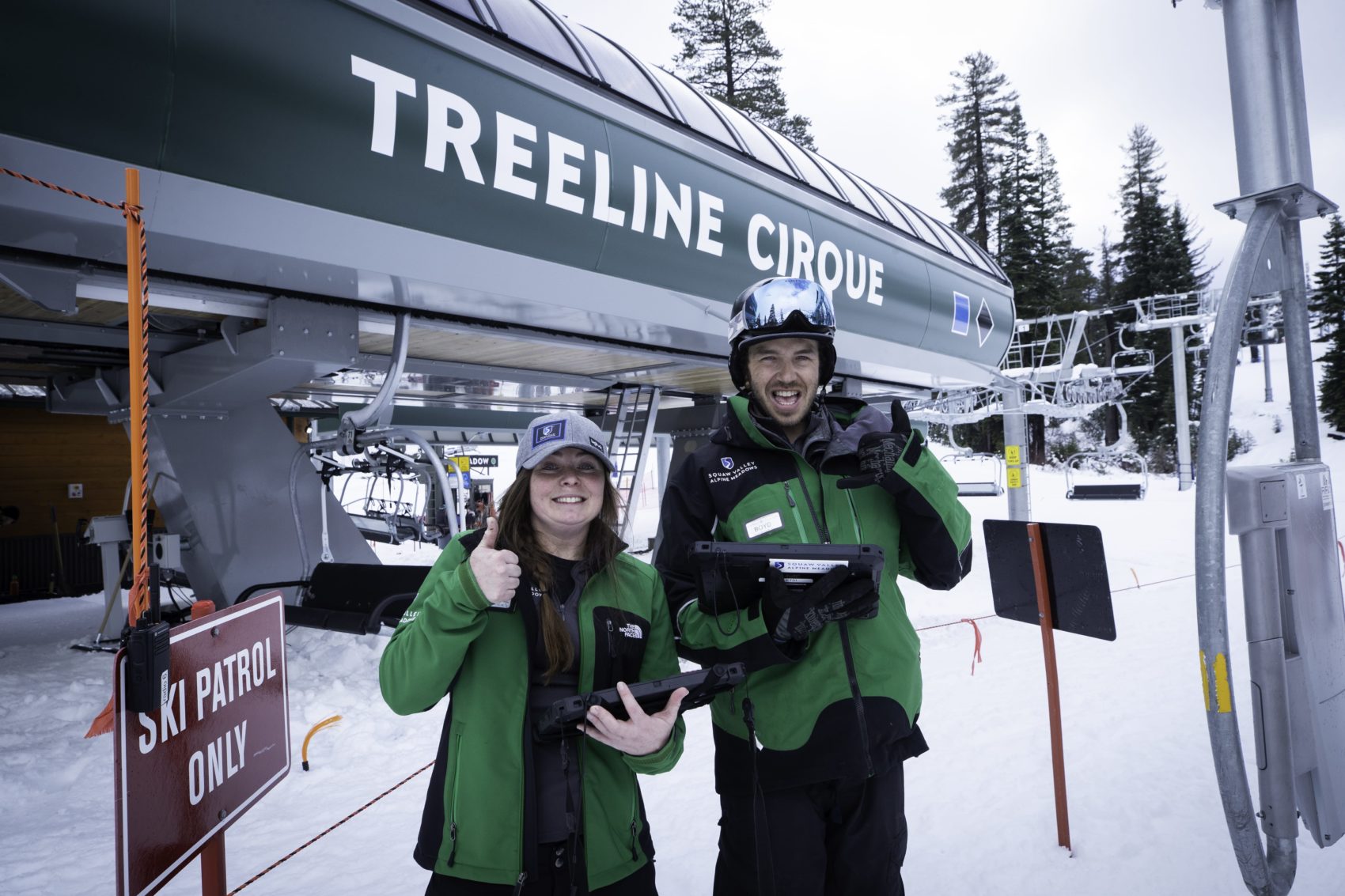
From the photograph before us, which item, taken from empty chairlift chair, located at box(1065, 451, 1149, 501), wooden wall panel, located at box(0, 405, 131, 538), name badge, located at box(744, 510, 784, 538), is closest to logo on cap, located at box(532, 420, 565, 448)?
name badge, located at box(744, 510, 784, 538)

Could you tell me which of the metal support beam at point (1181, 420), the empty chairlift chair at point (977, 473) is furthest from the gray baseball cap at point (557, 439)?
the metal support beam at point (1181, 420)

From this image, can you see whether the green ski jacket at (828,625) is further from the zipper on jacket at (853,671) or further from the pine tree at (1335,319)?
the pine tree at (1335,319)

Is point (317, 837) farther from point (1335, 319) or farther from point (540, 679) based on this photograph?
point (1335, 319)

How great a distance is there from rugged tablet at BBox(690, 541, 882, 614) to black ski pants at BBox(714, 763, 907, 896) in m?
0.56

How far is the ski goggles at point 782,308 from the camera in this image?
215 centimetres

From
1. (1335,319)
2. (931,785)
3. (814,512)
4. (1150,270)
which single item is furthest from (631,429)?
(1150,270)

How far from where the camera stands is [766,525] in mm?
2035

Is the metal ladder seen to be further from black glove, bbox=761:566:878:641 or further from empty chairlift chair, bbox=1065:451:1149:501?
empty chairlift chair, bbox=1065:451:1149:501

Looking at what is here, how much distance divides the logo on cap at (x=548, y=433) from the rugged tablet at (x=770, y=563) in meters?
0.45

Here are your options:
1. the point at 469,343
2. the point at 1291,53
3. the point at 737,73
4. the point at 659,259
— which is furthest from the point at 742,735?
the point at 737,73

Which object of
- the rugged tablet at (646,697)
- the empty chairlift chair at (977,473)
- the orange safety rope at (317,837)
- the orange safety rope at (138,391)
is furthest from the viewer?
the empty chairlift chair at (977,473)

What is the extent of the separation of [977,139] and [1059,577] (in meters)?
35.1

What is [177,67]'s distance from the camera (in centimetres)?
268

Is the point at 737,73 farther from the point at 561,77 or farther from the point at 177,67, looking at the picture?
the point at 177,67
